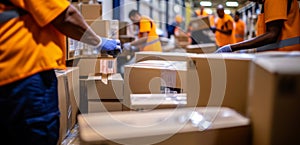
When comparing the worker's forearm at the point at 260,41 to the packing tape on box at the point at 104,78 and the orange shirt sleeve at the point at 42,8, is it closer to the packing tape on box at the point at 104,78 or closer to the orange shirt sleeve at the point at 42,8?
the packing tape on box at the point at 104,78

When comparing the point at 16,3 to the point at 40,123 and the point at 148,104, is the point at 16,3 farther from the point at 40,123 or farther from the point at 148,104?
the point at 148,104

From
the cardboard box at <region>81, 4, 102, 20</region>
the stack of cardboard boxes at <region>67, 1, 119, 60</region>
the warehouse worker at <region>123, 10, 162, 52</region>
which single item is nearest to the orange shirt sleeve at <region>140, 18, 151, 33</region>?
the warehouse worker at <region>123, 10, 162, 52</region>

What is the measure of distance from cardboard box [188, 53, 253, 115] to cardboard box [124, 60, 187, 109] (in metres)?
0.30

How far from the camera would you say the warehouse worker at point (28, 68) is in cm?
117

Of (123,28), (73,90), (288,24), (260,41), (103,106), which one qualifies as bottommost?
(103,106)

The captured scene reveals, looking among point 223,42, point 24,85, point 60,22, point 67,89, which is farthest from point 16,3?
point 223,42

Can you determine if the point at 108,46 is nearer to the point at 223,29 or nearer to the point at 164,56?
the point at 164,56

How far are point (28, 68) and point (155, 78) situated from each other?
1116 mm

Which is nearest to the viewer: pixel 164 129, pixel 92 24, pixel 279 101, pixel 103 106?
pixel 279 101

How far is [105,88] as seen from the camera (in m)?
2.46

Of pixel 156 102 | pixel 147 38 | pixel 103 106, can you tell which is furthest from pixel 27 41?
pixel 147 38

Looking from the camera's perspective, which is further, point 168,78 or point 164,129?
point 168,78

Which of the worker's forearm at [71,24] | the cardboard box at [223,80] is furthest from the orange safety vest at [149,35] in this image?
the worker's forearm at [71,24]

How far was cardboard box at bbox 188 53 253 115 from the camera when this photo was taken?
1.44 meters
